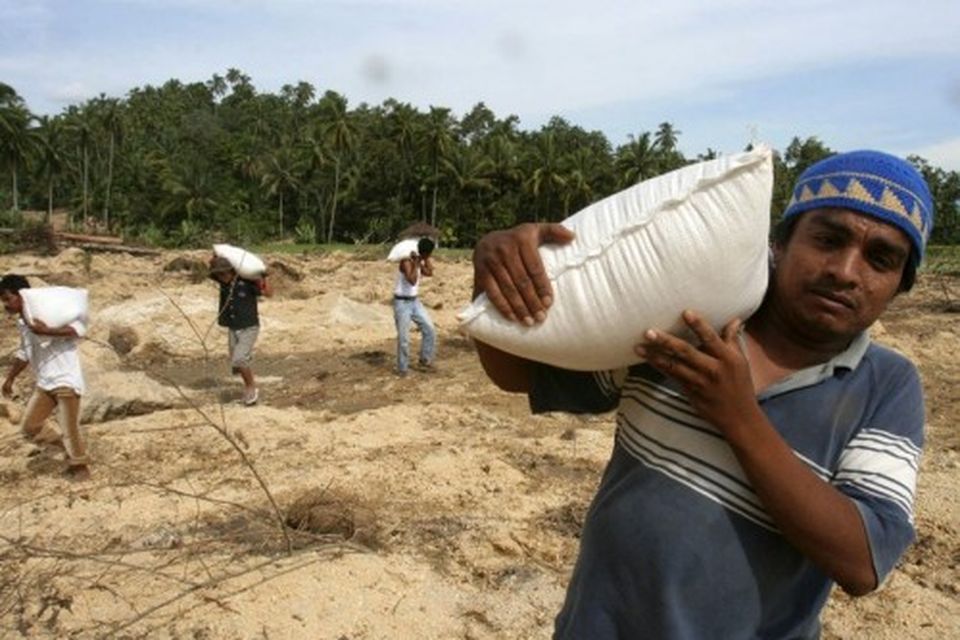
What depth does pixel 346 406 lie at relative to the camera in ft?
22.6

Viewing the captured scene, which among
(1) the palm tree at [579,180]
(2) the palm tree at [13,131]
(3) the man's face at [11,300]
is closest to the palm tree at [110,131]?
(2) the palm tree at [13,131]

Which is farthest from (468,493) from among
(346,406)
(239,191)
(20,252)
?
(239,191)

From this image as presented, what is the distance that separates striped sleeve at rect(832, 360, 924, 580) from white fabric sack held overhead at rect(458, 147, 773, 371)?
0.78ft

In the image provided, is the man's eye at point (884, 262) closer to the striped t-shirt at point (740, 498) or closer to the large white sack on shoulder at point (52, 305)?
the striped t-shirt at point (740, 498)

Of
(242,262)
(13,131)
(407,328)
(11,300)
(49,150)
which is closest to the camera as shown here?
(11,300)

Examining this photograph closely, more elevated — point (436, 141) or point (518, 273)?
point (436, 141)

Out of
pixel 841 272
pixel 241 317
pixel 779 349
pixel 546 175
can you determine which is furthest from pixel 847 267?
pixel 546 175

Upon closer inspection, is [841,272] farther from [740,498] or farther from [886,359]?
[740,498]

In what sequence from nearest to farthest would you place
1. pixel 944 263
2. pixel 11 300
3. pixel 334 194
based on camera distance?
pixel 11 300 < pixel 944 263 < pixel 334 194

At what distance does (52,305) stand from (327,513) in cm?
225

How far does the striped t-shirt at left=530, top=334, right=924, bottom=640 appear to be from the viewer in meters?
1.07

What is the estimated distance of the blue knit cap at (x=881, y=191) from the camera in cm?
106

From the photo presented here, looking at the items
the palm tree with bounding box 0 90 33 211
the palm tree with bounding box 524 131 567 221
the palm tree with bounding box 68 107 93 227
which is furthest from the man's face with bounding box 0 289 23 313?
the palm tree with bounding box 68 107 93 227

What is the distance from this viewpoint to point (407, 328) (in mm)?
7719
